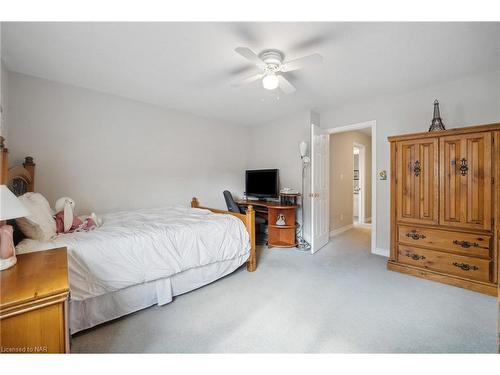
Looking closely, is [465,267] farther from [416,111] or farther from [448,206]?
[416,111]

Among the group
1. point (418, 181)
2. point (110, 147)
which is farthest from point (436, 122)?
point (110, 147)

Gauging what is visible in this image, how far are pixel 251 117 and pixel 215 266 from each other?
2809mm

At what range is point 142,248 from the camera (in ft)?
6.12

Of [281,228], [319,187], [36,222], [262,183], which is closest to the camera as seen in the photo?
→ [36,222]

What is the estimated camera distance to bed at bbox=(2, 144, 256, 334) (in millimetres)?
1621

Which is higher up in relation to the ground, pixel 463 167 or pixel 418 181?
pixel 463 167

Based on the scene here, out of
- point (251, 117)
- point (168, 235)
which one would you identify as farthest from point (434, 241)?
point (251, 117)

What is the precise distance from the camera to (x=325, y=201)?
3.77 metres

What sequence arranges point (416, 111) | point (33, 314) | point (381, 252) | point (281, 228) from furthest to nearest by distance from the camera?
point (281, 228) → point (381, 252) → point (416, 111) → point (33, 314)

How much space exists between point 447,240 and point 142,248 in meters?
3.05

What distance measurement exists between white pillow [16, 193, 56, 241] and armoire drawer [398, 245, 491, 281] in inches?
138

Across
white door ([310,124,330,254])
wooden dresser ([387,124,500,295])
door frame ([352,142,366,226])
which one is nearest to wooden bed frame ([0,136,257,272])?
white door ([310,124,330,254])

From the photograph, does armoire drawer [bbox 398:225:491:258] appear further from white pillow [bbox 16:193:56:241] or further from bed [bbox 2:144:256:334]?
white pillow [bbox 16:193:56:241]
